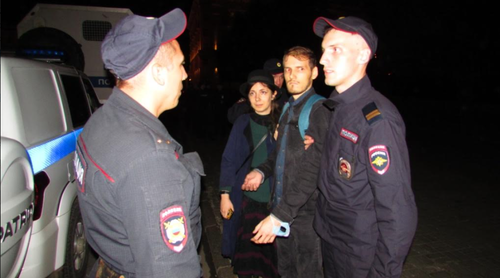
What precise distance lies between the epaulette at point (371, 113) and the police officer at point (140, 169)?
982 millimetres

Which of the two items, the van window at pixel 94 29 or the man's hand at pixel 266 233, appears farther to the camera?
the van window at pixel 94 29

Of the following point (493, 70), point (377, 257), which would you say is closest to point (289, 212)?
point (377, 257)

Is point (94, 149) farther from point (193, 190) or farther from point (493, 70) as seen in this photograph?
point (493, 70)

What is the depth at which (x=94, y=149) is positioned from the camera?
126 centimetres

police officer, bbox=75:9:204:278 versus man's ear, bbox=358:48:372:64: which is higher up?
man's ear, bbox=358:48:372:64

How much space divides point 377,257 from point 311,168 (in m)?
0.78

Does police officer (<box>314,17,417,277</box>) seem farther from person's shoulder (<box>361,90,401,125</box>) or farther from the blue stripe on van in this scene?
the blue stripe on van

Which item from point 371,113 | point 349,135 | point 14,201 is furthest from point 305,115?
point 14,201

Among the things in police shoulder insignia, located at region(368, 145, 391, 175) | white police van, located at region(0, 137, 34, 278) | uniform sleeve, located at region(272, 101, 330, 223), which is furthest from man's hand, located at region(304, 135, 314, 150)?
white police van, located at region(0, 137, 34, 278)

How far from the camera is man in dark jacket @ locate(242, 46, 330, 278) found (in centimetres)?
224

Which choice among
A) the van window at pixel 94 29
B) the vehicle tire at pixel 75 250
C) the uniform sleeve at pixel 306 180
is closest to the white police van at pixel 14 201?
the vehicle tire at pixel 75 250

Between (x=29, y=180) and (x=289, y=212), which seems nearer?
(x=29, y=180)

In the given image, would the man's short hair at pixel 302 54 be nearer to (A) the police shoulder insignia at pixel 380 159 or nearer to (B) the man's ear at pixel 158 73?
(A) the police shoulder insignia at pixel 380 159

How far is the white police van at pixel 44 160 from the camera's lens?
6.89ft
